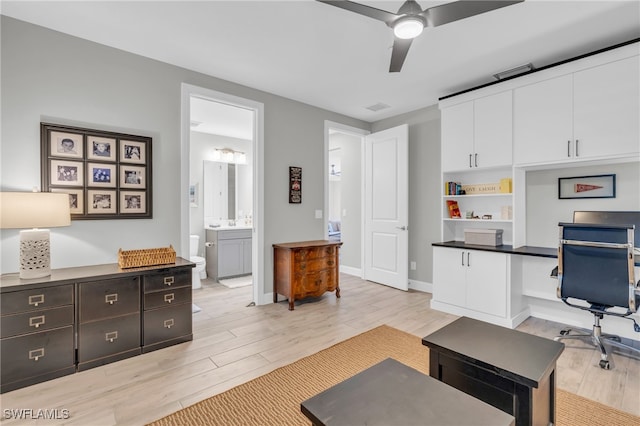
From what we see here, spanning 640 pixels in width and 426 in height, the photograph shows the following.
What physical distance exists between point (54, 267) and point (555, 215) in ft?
15.8

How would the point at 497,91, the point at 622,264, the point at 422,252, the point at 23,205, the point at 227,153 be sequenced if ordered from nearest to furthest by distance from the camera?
A: 1. the point at 23,205
2. the point at 622,264
3. the point at 497,91
4. the point at 422,252
5. the point at 227,153

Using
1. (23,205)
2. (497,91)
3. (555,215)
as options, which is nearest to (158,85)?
(23,205)

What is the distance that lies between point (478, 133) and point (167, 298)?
12.2 ft

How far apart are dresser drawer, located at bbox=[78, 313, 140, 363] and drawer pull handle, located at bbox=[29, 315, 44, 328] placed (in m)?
0.24

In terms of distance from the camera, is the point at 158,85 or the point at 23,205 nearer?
the point at 23,205

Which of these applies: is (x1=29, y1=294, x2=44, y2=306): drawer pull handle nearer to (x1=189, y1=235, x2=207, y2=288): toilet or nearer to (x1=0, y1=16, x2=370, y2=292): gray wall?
(x1=0, y1=16, x2=370, y2=292): gray wall

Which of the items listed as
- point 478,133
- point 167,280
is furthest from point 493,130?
point 167,280

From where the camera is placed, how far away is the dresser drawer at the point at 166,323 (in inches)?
102

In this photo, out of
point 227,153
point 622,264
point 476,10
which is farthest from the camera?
point 227,153

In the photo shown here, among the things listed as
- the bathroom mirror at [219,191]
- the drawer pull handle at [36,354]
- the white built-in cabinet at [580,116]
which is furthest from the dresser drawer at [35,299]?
the white built-in cabinet at [580,116]

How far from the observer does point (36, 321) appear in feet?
7.00

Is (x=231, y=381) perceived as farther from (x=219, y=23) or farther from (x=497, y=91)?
(x=497, y=91)

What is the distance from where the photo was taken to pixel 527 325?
324 centimetres

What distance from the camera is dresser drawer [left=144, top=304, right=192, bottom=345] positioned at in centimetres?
260
